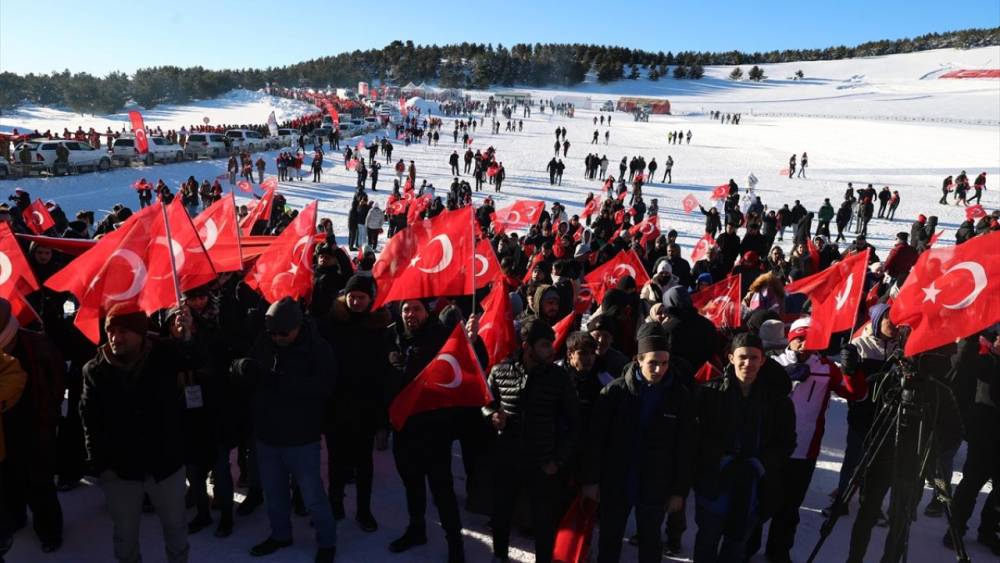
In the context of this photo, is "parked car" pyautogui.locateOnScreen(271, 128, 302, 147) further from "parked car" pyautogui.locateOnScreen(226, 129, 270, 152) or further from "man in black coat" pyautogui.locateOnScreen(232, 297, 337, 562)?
"man in black coat" pyautogui.locateOnScreen(232, 297, 337, 562)

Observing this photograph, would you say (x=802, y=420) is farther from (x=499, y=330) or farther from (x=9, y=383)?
(x=9, y=383)

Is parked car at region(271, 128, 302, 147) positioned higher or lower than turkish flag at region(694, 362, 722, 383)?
higher

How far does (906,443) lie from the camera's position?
12.3 ft

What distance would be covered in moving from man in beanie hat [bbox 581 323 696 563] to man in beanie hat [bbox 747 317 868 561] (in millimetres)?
876

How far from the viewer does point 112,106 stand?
72.9 m

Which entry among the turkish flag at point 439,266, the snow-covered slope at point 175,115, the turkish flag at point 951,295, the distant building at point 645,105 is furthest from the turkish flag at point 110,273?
the distant building at point 645,105

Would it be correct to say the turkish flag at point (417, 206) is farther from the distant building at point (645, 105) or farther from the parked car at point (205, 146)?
the distant building at point (645, 105)

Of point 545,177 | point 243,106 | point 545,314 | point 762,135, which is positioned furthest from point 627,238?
point 243,106

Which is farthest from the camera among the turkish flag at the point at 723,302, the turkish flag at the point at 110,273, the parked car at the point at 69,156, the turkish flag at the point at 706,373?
the parked car at the point at 69,156

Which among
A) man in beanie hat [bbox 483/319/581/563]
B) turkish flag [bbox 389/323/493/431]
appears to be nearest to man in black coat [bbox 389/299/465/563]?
turkish flag [bbox 389/323/493/431]

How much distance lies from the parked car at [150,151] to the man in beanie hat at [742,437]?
1165 inches

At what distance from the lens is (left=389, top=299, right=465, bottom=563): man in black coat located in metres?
4.03

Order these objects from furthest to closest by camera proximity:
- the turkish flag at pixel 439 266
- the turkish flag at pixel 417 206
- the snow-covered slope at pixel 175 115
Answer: the snow-covered slope at pixel 175 115 → the turkish flag at pixel 417 206 → the turkish flag at pixel 439 266

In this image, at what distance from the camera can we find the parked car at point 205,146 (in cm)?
3148
